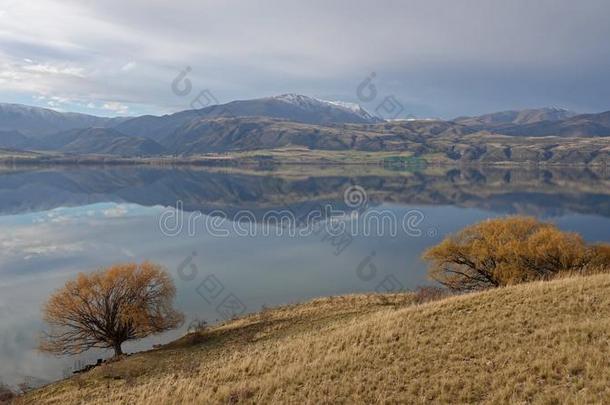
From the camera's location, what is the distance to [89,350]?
132ft

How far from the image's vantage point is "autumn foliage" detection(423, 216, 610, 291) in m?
43.0

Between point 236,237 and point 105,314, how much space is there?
182ft

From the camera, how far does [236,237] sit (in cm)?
9438

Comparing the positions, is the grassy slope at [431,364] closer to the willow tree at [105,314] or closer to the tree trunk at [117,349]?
the tree trunk at [117,349]

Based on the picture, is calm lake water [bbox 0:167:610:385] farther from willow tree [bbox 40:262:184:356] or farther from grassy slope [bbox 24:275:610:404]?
grassy slope [bbox 24:275:610:404]

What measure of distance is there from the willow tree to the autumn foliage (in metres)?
27.1

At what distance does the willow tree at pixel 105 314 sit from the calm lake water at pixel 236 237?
57.4 inches

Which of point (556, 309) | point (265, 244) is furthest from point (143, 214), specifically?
point (556, 309)

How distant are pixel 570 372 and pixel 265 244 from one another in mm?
72687

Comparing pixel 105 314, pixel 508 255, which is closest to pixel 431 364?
pixel 105 314

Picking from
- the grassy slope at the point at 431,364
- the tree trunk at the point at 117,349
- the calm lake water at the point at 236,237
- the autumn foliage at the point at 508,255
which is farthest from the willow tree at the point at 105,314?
the autumn foliage at the point at 508,255

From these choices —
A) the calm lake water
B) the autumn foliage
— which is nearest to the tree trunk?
the calm lake water

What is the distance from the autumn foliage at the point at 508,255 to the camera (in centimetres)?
4297

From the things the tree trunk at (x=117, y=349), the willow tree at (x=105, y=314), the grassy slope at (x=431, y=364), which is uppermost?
the grassy slope at (x=431, y=364)
